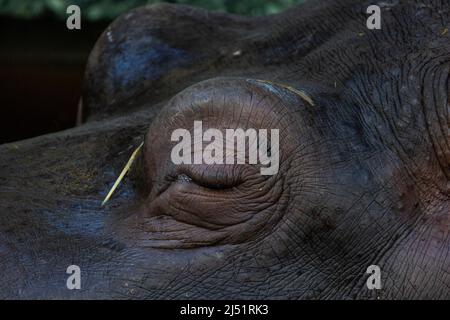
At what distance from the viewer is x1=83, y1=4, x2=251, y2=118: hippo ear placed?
8.07 feet

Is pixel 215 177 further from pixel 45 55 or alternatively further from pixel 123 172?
pixel 45 55

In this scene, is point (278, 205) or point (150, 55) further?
point (150, 55)

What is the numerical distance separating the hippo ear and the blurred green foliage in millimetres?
2841

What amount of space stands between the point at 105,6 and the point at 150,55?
3091 millimetres

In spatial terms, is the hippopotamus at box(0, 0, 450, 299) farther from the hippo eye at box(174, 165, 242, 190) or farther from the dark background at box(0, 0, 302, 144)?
the dark background at box(0, 0, 302, 144)

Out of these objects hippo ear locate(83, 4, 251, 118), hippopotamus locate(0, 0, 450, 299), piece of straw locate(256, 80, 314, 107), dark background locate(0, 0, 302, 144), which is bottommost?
hippopotamus locate(0, 0, 450, 299)

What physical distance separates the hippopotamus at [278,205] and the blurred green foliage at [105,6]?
3.57 meters

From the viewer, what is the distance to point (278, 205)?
1.82 meters

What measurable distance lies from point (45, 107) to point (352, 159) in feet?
8.58

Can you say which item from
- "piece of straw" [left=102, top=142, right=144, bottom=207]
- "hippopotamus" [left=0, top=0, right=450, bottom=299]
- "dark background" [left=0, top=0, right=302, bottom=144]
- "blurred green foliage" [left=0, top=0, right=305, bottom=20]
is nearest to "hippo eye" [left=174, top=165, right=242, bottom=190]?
"hippopotamus" [left=0, top=0, right=450, bottom=299]

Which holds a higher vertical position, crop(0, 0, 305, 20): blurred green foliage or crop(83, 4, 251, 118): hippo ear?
crop(0, 0, 305, 20): blurred green foliage

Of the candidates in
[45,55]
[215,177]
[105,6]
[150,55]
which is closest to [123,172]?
[215,177]

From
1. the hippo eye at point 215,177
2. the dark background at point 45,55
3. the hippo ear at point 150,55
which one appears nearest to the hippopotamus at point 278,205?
the hippo eye at point 215,177

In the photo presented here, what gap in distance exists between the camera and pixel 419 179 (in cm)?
182
